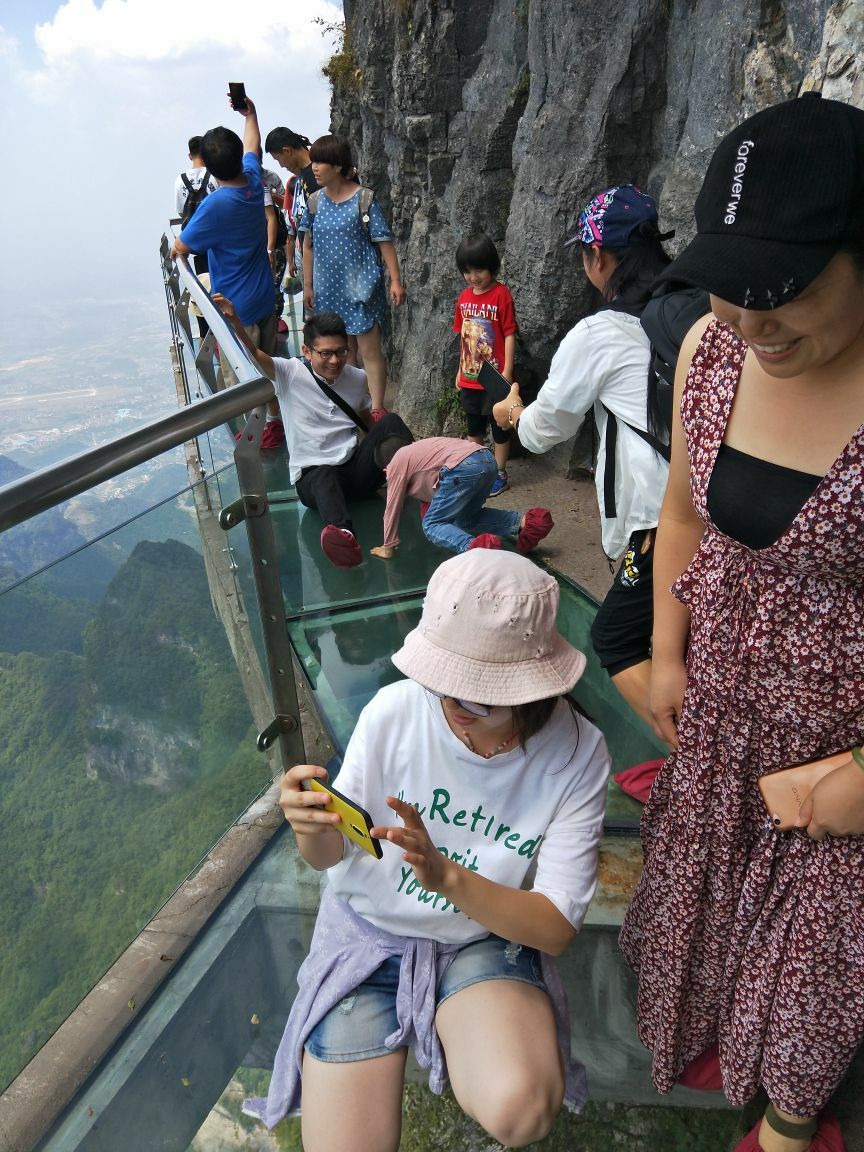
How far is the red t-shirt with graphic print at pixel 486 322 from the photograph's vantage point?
4.99 m

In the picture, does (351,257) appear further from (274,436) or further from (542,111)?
(542,111)

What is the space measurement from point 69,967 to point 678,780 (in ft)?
4.36

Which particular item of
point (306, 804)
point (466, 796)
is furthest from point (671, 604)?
point (306, 804)

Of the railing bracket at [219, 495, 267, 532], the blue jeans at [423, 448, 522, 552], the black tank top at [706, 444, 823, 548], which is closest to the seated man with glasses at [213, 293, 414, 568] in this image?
the blue jeans at [423, 448, 522, 552]

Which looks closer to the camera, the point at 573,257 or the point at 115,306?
the point at 573,257

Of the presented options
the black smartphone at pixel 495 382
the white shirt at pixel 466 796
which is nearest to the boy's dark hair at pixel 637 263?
the black smartphone at pixel 495 382

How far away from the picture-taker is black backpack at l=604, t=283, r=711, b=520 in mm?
1715

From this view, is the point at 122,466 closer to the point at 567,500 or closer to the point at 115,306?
the point at 567,500

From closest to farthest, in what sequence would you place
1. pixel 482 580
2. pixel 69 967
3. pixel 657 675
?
pixel 482 580
pixel 657 675
pixel 69 967

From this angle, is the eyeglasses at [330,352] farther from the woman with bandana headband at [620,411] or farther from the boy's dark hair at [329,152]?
the woman with bandana headband at [620,411]

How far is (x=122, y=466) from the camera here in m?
1.60

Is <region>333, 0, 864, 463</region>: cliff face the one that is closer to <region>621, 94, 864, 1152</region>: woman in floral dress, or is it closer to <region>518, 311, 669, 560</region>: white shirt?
<region>518, 311, 669, 560</region>: white shirt

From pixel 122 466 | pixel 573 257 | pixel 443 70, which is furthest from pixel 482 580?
pixel 443 70

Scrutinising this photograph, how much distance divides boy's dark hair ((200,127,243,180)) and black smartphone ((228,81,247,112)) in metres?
1.52
